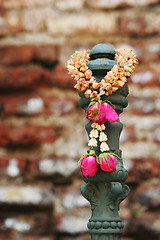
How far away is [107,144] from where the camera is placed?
834 millimetres

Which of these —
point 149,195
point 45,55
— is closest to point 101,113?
point 149,195

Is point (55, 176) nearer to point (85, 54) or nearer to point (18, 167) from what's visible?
point (18, 167)

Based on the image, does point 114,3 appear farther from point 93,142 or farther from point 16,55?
→ point 93,142

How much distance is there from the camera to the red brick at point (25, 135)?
150 centimetres

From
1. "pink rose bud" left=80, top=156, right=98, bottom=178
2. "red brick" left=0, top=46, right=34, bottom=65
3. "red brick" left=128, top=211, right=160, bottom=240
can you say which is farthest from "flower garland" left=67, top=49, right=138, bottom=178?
"red brick" left=0, top=46, right=34, bottom=65

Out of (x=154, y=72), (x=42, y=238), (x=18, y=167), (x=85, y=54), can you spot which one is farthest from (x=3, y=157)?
(x=85, y=54)

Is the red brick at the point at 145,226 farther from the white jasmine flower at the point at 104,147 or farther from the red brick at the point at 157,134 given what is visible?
the white jasmine flower at the point at 104,147

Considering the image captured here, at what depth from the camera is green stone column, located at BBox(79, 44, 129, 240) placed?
796 millimetres

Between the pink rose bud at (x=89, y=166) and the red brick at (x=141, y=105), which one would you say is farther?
the red brick at (x=141, y=105)

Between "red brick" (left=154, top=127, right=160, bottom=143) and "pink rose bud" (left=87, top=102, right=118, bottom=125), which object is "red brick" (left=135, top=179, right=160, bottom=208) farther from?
"pink rose bud" (left=87, top=102, right=118, bottom=125)

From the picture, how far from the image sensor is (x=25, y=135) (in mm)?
1495

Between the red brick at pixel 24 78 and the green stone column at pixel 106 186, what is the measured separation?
2.24 ft

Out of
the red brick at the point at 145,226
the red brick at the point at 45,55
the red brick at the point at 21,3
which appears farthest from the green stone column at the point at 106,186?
the red brick at the point at 21,3

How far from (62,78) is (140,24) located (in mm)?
334
